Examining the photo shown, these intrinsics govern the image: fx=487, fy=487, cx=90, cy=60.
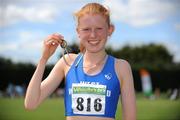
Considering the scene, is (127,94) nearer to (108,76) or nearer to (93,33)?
(108,76)

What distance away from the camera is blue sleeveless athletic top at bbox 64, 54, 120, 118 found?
269 cm

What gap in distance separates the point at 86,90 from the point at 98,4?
1.63 feet

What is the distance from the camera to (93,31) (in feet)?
8.93

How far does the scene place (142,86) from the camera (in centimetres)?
3341

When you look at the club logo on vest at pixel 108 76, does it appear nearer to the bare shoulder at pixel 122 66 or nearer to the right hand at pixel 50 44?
the bare shoulder at pixel 122 66

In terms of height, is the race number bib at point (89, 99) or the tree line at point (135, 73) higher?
the race number bib at point (89, 99)

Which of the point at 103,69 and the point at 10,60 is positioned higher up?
the point at 103,69

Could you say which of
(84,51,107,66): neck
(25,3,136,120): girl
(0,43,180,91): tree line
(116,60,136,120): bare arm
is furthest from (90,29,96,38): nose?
(0,43,180,91): tree line

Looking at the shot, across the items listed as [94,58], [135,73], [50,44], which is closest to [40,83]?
[50,44]

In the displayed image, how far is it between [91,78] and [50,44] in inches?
11.7

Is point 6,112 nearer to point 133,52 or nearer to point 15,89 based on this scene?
point 15,89

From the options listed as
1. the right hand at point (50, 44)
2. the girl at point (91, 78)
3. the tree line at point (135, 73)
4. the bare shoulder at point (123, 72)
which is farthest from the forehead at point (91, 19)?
the tree line at point (135, 73)

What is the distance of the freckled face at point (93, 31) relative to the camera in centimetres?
272

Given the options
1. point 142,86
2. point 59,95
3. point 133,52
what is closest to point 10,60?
point 59,95
